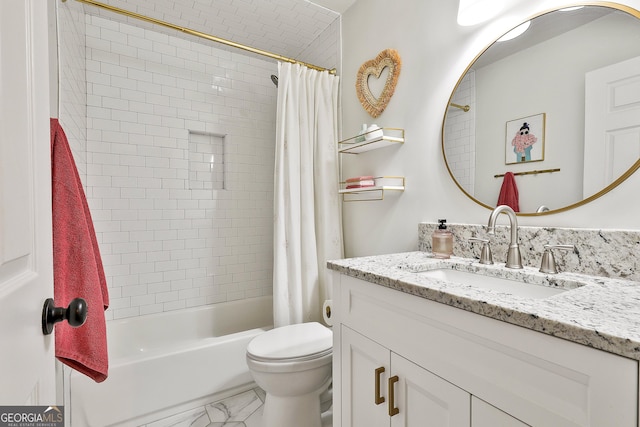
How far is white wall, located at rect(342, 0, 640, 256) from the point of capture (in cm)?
116

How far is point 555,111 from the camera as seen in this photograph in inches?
41.3

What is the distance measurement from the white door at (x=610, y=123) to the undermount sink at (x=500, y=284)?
1.16 feet

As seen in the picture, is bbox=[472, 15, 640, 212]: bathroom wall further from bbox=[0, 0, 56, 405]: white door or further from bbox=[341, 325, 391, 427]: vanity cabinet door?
bbox=[0, 0, 56, 405]: white door

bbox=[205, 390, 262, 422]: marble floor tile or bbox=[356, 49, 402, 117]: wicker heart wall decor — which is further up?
bbox=[356, 49, 402, 117]: wicker heart wall decor

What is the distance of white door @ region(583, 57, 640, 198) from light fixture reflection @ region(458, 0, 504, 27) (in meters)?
0.48

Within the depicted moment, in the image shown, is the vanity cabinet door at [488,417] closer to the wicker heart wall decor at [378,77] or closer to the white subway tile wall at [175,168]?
the wicker heart wall decor at [378,77]

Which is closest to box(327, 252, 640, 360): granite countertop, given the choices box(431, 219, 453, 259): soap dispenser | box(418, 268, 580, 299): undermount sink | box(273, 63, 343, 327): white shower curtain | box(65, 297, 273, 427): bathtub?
box(418, 268, 580, 299): undermount sink

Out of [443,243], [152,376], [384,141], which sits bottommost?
[152,376]

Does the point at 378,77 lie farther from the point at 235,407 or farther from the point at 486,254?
the point at 235,407

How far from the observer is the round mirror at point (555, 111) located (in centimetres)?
92

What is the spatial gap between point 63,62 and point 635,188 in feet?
7.90

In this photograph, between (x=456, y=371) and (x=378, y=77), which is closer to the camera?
(x=456, y=371)

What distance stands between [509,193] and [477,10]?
0.78 meters

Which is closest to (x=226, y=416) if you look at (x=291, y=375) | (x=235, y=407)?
(x=235, y=407)
